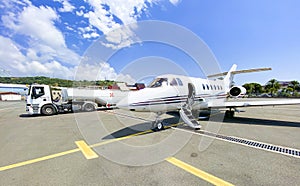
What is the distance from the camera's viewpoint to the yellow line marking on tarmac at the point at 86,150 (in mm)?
4329

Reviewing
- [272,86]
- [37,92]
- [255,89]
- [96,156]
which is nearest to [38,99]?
[37,92]

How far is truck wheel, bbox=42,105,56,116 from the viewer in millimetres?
12466

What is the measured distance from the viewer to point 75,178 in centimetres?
316

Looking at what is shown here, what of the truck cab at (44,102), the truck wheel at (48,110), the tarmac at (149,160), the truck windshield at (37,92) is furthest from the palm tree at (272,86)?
the truck windshield at (37,92)

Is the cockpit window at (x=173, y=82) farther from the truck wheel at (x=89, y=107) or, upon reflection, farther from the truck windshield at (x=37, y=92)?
the truck windshield at (x=37, y=92)

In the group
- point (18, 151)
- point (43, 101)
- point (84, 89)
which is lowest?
point (18, 151)

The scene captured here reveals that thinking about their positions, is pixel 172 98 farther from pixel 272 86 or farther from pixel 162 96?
pixel 272 86

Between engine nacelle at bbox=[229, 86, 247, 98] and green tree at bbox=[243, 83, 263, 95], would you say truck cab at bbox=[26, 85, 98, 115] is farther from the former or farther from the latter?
green tree at bbox=[243, 83, 263, 95]

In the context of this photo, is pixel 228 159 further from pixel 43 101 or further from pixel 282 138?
pixel 43 101

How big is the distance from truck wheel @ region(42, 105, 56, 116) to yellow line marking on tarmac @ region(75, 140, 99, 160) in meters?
9.32

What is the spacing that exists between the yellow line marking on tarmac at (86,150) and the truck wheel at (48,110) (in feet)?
30.6

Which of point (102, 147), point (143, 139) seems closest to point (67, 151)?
point (102, 147)

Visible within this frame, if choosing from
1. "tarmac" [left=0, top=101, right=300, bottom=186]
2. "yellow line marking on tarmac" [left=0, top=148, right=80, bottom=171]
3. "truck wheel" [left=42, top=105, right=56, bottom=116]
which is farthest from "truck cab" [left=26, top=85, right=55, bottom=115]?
"yellow line marking on tarmac" [left=0, top=148, right=80, bottom=171]

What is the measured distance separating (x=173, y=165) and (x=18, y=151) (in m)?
5.14
